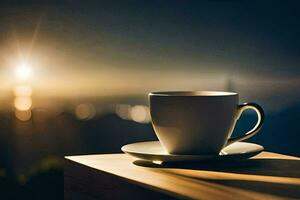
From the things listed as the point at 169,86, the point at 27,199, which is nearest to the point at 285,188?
the point at 169,86

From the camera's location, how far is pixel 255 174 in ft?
2.23

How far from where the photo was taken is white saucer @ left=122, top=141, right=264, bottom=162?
0.72 metres

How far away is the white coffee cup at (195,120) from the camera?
73cm

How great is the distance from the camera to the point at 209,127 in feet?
2.40

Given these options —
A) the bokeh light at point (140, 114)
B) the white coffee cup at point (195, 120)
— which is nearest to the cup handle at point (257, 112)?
the white coffee cup at point (195, 120)

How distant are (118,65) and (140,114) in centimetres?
20

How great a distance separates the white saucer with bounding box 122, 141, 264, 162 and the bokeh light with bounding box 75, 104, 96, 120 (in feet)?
3.08

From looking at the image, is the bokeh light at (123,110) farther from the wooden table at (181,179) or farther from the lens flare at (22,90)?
the wooden table at (181,179)

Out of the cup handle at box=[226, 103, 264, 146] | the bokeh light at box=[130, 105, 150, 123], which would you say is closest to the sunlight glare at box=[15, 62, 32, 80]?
the bokeh light at box=[130, 105, 150, 123]

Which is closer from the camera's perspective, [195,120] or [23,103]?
[195,120]

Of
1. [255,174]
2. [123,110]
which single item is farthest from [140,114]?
[255,174]

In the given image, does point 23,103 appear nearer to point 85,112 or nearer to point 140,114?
point 85,112

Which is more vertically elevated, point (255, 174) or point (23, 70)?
point (23, 70)

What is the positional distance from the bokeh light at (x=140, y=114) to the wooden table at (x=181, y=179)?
80cm
